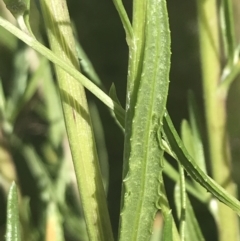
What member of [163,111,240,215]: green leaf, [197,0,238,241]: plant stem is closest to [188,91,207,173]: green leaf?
[197,0,238,241]: plant stem

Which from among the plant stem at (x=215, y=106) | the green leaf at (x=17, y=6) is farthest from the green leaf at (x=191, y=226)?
the green leaf at (x=17, y=6)

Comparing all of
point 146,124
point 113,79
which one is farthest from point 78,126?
point 113,79

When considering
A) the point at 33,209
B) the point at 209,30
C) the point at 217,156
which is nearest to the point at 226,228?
the point at 217,156

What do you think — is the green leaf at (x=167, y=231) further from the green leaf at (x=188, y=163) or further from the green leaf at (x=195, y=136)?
the green leaf at (x=195, y=136)

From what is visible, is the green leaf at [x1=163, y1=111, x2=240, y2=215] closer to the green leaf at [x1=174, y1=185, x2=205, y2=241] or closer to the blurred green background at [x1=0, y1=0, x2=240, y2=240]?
the green leaf at [x1=174, y1=185, x2=205, y2=241]

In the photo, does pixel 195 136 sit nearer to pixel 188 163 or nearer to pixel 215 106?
pixel 215 106

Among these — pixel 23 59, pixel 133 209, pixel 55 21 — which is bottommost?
pixel 133 209

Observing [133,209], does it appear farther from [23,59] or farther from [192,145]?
[23,59]
